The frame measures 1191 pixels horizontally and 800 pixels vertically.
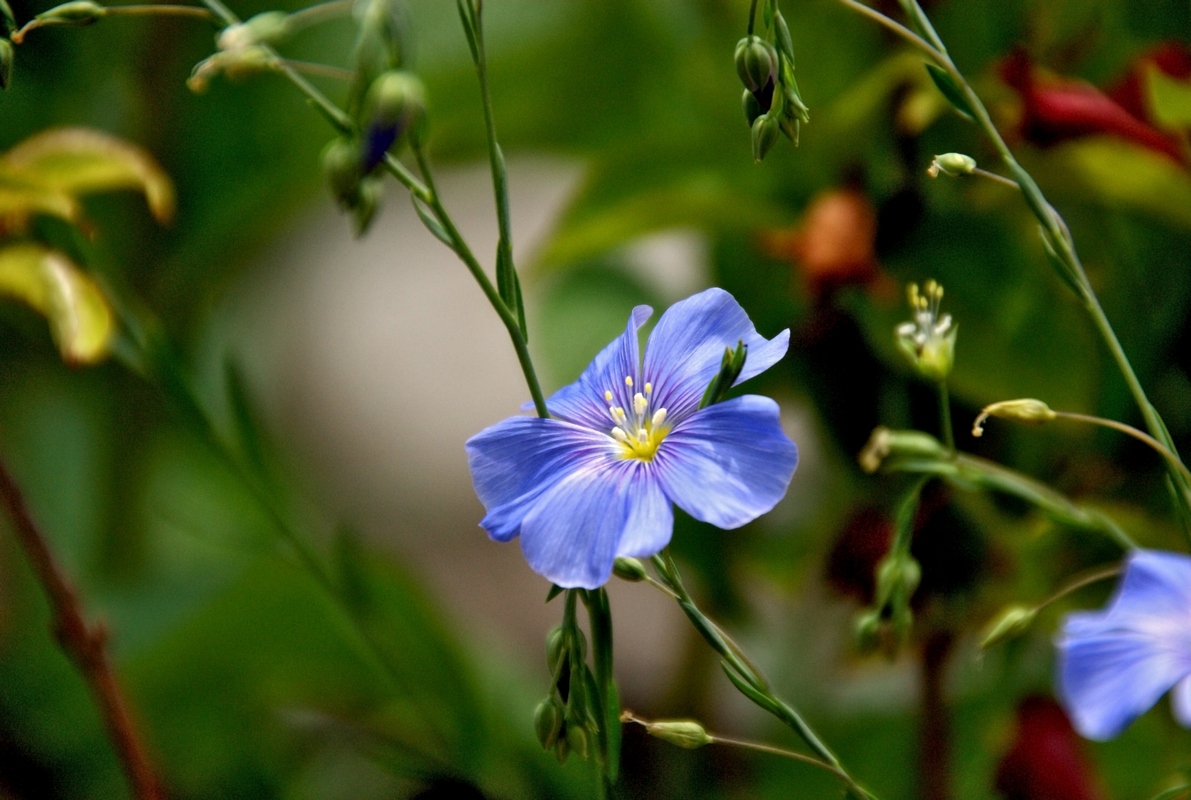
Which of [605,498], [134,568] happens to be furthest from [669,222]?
[134,568]

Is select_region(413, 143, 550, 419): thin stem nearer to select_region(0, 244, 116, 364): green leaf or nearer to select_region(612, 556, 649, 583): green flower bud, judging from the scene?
select_region(612, 556, 649, 583): green flower bud

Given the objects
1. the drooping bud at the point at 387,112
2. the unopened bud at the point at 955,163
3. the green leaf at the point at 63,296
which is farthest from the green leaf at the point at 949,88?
the green leaf at the point at 63,296

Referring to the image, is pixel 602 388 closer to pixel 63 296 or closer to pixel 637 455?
pixel 637 455

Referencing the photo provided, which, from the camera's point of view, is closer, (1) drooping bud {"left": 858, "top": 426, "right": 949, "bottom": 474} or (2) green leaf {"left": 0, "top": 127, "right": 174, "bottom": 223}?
(1) drooping bud {"left": 858, "top": 426, "right": 949, "bottom": 474}

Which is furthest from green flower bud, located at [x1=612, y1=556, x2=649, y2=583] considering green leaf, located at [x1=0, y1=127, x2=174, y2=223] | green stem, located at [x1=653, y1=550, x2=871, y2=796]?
green leaf, located at [x1=0, y1=127, x2=174, y2=223]

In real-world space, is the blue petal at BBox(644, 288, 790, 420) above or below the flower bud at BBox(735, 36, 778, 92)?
below

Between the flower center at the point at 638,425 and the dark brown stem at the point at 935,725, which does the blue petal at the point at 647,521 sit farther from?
the dark brown stem at the point at 935,725

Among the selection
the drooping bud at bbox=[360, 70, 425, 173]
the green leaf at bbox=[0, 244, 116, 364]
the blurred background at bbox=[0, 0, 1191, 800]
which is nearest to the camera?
the drooping bud at bbox=[360, 70, 425, 173]
